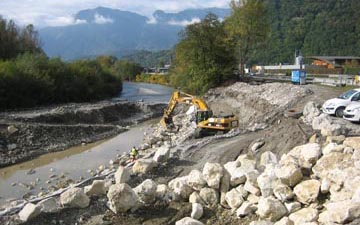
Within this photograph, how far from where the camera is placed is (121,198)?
12961 millimetres

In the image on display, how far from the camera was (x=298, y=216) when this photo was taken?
1119 centimetres

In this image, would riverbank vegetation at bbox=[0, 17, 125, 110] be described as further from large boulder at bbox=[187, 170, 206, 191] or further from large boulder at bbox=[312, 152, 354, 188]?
large boulder at bbox=[312, 152, 354, 188]

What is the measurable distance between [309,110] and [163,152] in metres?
9.31

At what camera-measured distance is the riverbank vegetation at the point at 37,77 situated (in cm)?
5034

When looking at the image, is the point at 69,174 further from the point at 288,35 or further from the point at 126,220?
the point at 288,35

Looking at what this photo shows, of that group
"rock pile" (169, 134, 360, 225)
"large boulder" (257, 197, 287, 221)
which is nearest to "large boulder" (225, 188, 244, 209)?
"rock pile" (169, 134, 360, 225)

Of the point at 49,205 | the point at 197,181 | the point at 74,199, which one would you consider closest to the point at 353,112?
the point at 197,181

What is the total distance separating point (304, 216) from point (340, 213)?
3.65 feet

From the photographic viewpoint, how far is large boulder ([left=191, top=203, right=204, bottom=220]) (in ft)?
42.0

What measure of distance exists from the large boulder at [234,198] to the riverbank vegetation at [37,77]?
131 ft

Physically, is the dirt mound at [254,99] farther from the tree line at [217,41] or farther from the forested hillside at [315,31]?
the forested hillside at [315,31]

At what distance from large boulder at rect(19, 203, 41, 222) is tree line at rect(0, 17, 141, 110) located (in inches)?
1490

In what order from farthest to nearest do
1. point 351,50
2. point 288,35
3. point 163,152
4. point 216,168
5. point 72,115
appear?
point 288,35, point 351,50, point 72,115, point 163,152, point 216,168

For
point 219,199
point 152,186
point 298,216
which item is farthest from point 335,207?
point 152,186
